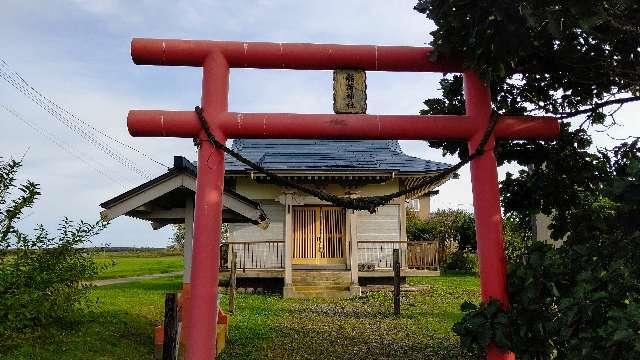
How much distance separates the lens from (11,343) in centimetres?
546

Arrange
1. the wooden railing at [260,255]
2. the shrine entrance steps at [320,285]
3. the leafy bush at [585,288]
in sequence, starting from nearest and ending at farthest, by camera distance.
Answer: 1. the leafy bush at [585,288]
2. the shrine entrance steps at [320,285]
3. the wooden railing at [260,255]

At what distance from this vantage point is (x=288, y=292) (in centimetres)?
1488

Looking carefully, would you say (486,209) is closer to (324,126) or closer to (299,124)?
(324,126)

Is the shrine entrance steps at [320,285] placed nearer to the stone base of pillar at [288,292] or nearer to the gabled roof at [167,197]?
the stone base of pillar at [288,292]

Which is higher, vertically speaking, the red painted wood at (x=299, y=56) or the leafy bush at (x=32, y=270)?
the red painted wood at (x=299, y=56)

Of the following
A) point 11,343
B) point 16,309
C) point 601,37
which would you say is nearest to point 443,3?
point 601,37

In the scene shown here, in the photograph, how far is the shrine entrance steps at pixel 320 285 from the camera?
49.2ft

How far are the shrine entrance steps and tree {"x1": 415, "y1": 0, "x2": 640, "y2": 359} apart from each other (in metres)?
9.38

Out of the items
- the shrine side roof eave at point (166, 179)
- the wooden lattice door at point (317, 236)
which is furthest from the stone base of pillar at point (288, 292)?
the shrine side roof eave at point (166, 179)

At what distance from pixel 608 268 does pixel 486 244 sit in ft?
3.92

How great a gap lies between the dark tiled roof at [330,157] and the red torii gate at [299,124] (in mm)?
10468

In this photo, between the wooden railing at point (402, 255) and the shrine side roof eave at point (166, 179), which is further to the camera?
the wooden railing at point (402, 255)

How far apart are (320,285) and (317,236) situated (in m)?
2.05

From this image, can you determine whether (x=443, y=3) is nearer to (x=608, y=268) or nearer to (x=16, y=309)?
(x=608, y=268)
